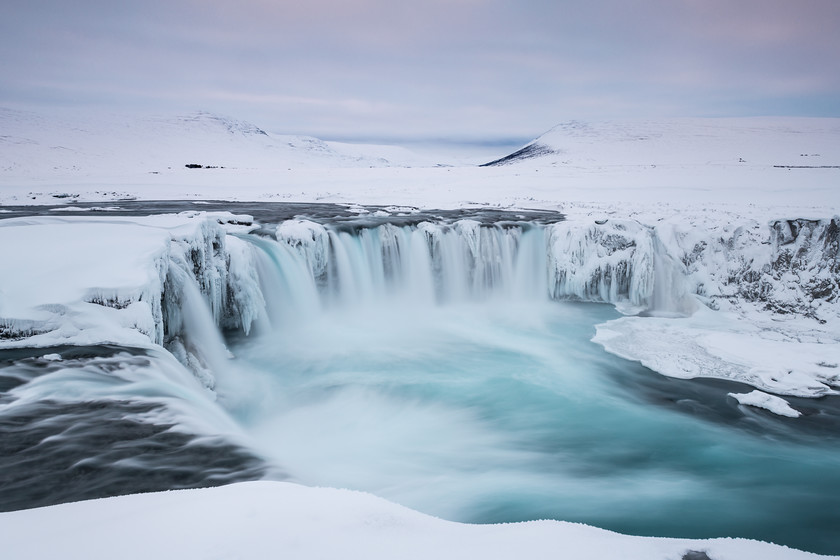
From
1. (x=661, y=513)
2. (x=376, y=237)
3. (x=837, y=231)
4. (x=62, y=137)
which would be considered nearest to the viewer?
(x=661, y=513)

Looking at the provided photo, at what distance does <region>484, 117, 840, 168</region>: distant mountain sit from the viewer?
1545 inches

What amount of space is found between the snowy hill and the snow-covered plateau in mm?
29178

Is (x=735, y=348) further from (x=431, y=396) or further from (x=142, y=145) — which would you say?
(x=142, y=145)

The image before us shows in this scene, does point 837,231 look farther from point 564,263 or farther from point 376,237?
point 376,237

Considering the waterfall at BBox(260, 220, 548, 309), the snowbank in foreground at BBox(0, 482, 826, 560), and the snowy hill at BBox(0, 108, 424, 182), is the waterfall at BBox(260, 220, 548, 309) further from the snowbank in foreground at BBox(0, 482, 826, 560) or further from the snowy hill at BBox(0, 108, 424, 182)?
the snowy hill at BBox(0, 108, 424, 182)

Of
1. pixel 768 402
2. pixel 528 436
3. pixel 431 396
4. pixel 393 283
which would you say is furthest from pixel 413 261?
pixel 768 402

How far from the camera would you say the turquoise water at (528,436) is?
14.4 ft

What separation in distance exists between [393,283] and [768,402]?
7.33m

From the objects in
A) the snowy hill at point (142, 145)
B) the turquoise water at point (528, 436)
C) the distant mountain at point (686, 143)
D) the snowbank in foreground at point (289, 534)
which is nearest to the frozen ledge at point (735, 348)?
the turquoise water at point (528, 436)

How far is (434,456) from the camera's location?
530 cm

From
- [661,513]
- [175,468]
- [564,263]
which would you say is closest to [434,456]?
[661,513]

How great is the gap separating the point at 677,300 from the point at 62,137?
249ft

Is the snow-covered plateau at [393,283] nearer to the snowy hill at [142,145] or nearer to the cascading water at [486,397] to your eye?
the cascading water at [486,397]

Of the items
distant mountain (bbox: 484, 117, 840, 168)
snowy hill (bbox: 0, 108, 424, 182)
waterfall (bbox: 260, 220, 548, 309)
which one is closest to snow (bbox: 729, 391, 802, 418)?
waterfall (bbox: 260, 220, 548, 309)
